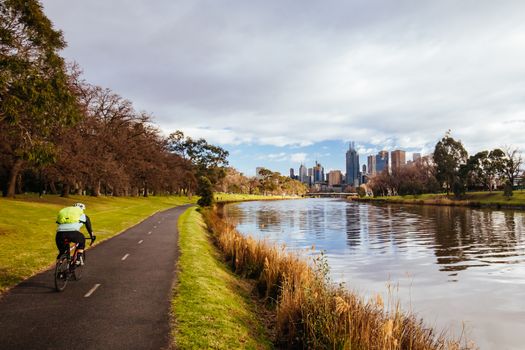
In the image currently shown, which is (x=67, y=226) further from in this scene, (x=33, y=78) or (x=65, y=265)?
(x=33, y=78)

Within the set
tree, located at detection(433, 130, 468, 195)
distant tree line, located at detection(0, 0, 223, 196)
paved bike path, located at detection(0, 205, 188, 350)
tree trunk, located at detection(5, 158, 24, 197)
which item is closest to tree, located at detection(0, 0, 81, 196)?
distant tree line, located at detection(0, 0, 223, 196)

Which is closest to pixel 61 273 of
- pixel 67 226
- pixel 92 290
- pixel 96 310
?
pixel 92 290

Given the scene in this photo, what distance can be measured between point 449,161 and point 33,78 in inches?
3856

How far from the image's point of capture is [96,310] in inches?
351

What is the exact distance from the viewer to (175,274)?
13047mm

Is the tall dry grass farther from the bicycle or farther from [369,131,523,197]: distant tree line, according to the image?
[369,131,523,197]: distant tree line

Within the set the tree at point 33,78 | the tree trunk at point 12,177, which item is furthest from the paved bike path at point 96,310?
the tree trunk at point 12,177

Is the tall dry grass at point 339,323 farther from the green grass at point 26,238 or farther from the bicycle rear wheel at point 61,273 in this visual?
the green grass at point 26,238

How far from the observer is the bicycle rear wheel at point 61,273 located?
10427 mm

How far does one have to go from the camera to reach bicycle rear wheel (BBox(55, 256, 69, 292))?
1043 cm

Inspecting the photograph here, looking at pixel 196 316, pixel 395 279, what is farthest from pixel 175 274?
pixel 395 279

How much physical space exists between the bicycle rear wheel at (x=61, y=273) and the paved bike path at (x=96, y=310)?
0.63 ft

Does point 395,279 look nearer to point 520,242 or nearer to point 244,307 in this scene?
point 244,307

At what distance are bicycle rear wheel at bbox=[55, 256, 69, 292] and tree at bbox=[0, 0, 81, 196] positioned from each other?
11.3 m
